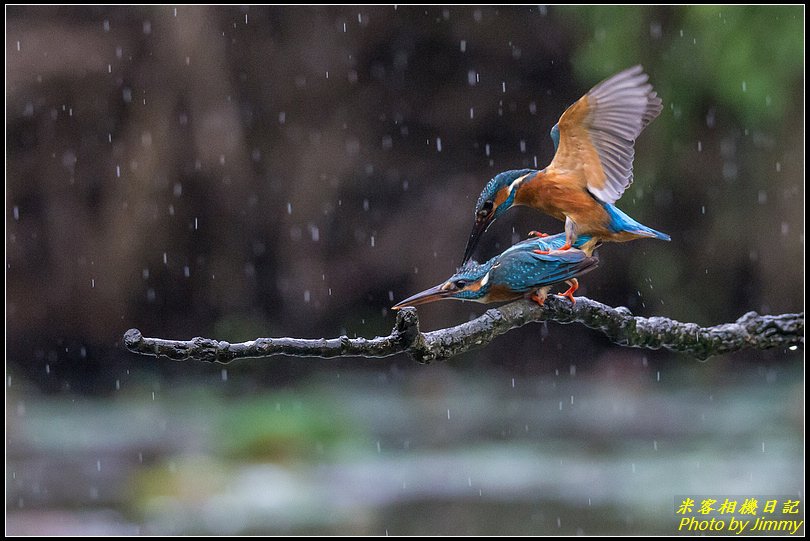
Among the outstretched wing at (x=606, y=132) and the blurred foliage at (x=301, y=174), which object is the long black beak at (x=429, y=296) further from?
the blurred foliage at (x=301, y=174)

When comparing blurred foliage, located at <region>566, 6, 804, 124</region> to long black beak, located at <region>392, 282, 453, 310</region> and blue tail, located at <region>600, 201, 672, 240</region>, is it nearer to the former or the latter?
blue tail, located at <region>600, 201, 672, 240</region>

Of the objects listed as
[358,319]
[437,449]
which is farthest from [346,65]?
[437,449]

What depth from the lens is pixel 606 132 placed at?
4.99ft

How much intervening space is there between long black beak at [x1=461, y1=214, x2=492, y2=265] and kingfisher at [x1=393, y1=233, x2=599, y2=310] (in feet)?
0.06

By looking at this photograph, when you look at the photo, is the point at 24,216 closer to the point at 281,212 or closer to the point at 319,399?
the point at 281,212

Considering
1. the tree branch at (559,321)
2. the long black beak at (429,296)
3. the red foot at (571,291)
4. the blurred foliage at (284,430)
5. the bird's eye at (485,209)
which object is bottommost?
the tree branch at (559,321)

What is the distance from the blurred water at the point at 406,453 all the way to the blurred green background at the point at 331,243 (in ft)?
0.13

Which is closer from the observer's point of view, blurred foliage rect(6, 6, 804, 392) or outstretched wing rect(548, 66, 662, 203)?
outstretched wing rect(548, 66, 662, 203)

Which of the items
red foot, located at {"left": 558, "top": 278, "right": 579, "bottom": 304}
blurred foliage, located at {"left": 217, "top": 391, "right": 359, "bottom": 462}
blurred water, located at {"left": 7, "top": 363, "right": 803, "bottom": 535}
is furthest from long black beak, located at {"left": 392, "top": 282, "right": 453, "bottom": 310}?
blurred foliage, located at {"left": 217, "top": 391, "right": 359, "bottom": 462}

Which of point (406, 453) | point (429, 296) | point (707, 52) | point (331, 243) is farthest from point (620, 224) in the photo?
point (406, 453)

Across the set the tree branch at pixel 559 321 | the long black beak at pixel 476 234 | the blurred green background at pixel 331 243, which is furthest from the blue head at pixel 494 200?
the blurred green background at pixel 331 243

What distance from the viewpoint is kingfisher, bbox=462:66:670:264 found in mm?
1466

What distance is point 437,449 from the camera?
11.4 m

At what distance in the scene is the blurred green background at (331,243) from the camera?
970 cm
